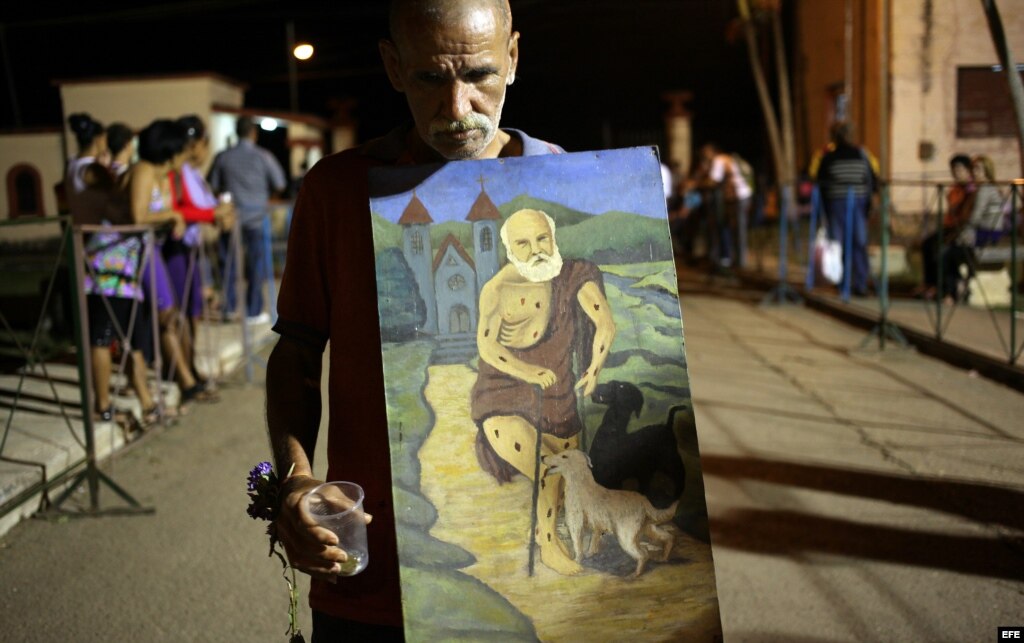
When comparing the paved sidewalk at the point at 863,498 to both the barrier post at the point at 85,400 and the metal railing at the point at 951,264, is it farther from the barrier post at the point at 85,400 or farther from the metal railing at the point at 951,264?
the barrier post at the point at 85,400

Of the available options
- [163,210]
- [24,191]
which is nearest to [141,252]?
[163,210]

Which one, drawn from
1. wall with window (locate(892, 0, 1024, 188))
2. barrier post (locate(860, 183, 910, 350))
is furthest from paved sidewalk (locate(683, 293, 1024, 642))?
wall with window (locate(892, 0, 1024, 188))

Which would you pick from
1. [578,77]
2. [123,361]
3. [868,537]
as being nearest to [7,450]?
[123,361]

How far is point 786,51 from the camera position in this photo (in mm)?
25719

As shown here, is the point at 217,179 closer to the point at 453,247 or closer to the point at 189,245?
the point at 189,245

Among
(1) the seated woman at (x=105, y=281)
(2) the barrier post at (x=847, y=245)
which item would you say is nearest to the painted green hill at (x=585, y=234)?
(1) the seated woman at (x=105, y=281)

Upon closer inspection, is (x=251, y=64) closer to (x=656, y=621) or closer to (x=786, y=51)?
(x=786, y=51)

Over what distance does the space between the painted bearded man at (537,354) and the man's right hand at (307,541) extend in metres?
0.28

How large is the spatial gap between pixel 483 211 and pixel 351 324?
34cm

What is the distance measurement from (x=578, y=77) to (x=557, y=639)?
3783cm

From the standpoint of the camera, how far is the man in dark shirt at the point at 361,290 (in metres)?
1.69

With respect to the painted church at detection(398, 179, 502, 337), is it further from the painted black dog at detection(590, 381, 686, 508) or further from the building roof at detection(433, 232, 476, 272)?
the painted black dog at detection(590, 381, 686, 508)

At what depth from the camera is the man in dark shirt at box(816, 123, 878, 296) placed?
1145 centimetres

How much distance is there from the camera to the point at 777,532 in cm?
463
